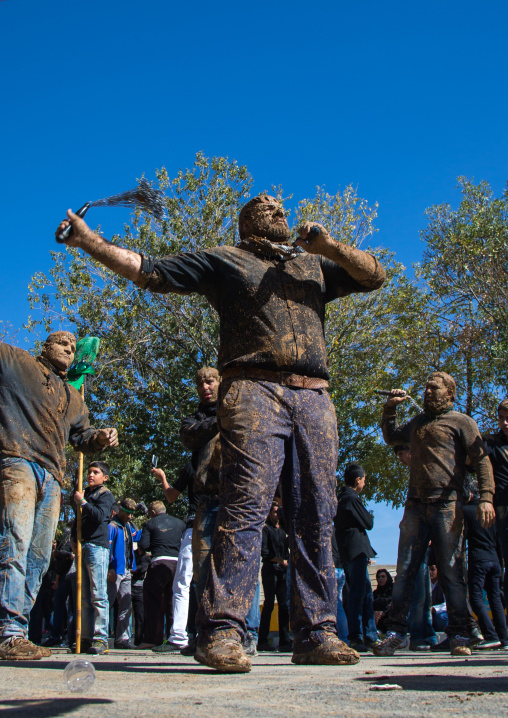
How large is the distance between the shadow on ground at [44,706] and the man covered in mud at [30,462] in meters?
2.25

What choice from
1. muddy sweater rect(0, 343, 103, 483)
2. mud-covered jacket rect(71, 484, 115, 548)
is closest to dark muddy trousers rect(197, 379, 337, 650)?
muddy sweater rect(0, 343, 103, 483)

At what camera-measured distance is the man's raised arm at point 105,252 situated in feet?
11.2

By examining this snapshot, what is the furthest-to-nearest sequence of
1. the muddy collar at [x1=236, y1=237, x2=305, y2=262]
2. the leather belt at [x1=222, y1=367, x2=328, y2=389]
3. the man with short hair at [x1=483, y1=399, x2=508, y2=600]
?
the man with short hair at [x1=483, y1=399, x2=508, y2=600] < the muddy collar at [x1=236, y1=237, x2=305, y2=262] < the leather belt at [x1=222, y1=367, x2=328, y2=389]

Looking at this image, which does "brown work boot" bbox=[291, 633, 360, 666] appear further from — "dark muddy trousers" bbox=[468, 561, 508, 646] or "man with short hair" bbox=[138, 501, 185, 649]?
"man with short hair" bbox=[138, 501, 185, 649]

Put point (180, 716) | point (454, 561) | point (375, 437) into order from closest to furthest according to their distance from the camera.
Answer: point (180, 716)
point (454, 561)
point (375, 437)

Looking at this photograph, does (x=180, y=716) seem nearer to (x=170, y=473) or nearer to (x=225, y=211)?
(x=170, y=473)

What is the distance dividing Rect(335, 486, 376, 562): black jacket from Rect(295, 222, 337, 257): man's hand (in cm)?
464

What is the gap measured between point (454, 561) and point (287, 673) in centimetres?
299

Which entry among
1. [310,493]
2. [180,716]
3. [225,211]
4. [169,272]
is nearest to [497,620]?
[310,493]

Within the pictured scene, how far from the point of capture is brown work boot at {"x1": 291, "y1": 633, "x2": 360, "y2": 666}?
3.25 meters

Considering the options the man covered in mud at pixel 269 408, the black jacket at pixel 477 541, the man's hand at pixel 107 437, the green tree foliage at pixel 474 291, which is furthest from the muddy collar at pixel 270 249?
the green tree foliage at pixel 474 291

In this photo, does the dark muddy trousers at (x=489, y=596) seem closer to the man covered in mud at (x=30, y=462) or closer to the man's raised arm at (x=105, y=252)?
the man covered in mud at (x=30, y=462)

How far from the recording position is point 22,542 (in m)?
4.53

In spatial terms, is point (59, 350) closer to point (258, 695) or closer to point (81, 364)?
point (81, 364)
